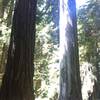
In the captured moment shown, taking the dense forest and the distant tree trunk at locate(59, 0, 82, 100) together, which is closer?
the dense forest

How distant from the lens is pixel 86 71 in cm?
1252

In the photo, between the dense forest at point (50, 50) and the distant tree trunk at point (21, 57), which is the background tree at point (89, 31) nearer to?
the dense forest at point (50, 50)

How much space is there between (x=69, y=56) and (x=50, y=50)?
7308 mm

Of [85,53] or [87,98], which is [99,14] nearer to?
[85,53]

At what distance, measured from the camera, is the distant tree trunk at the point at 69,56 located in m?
6.70

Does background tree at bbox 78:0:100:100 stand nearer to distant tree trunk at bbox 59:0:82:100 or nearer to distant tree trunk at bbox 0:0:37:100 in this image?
distant tree trunk at bbox 59:0:82:100

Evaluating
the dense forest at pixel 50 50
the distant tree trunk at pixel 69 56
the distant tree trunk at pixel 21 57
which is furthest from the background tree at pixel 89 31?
the distant tree trunk at pixel 21 57

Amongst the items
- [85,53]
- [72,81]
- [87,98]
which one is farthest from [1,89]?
[85,53]

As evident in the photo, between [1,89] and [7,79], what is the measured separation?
0.66 ft

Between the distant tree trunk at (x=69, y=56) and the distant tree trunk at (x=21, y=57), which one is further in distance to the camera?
the distant tree trunk at (x=69, y=56)

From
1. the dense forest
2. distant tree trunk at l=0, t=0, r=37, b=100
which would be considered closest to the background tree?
the dense forest

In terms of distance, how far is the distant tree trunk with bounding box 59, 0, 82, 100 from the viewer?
22.0ft

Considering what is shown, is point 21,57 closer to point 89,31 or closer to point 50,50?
point 89,31

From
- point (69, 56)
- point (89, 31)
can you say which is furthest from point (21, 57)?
point (89, 31)
